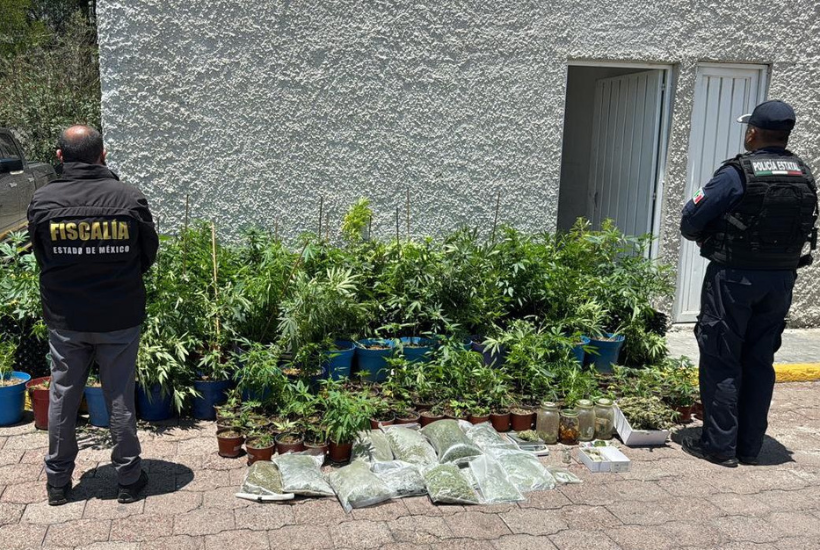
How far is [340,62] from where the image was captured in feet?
21.0

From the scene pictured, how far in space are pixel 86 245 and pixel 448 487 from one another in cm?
234

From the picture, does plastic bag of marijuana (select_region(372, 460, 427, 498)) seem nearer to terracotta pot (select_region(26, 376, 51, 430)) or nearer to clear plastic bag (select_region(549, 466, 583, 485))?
clear plastic bag (select_region(549, 466, 583, 485))

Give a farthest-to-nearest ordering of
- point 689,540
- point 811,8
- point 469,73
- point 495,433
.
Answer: point 811,8 → point 469,73 → point 495,433 → point 689,540

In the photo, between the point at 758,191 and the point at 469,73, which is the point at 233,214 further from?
the point at 758,191

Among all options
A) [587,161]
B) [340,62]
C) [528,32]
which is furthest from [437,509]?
[587,161]

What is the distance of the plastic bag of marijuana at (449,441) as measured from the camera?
4461 mm

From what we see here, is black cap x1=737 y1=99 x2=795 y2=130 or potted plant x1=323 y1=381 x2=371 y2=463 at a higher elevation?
black cap x1=737 y1=99 x2=795 y2=130

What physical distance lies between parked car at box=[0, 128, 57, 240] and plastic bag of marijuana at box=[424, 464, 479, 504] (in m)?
7.24

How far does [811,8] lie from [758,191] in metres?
3.98

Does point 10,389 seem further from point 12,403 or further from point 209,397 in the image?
point 209,397

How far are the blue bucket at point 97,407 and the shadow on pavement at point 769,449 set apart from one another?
3941 millimetres

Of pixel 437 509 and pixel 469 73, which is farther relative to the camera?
pixel 469 73

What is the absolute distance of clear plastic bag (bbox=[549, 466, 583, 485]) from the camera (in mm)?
4434

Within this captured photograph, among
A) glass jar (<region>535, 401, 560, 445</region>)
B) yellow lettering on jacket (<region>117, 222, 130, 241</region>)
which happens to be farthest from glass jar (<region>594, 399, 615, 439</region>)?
yellow lettering on jacket (<region>117, 222, 130, 241</region>)
